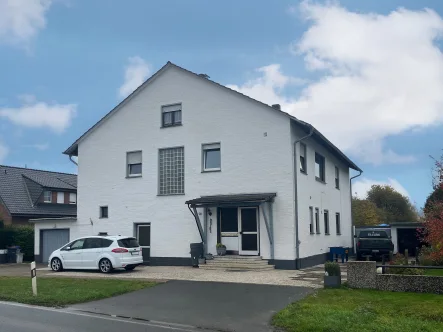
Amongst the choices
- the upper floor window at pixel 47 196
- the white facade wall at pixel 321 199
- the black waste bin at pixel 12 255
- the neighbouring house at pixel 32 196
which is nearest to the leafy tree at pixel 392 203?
the white facade wall at pixel 321 199

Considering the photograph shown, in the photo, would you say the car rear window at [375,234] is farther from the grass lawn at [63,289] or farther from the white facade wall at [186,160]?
the grass lawn at [63,289]

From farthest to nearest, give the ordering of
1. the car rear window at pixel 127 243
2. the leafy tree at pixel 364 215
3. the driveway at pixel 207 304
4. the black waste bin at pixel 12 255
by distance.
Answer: the leafy tree at pixel 364 215 → the black waste bin at pixel 12 255 → the car rear window at pixel 127 243 → the driveway at pixel 207 304

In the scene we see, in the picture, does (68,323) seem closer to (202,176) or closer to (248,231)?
(248,231)

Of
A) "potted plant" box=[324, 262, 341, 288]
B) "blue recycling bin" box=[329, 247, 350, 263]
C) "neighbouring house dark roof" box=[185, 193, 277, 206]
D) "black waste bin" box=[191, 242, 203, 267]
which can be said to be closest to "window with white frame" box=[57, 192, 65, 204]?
"neighbouring house dark roof" box=[185, 193, 277, 206]

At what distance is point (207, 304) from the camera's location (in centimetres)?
1133

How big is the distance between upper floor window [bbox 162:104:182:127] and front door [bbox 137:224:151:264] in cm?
508

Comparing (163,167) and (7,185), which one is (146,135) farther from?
(7,185)

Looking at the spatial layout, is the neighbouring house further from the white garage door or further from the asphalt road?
the asphalt road

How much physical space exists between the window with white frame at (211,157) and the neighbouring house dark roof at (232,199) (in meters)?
1.51

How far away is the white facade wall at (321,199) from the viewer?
66.9ft

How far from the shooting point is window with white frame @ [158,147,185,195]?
22.0m

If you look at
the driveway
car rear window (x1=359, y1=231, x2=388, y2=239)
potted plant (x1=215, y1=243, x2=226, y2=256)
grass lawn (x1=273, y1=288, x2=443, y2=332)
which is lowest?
the driveway

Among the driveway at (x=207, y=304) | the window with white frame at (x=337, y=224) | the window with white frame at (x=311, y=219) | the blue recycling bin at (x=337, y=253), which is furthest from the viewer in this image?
the window with white frame at (x=337, y=224)

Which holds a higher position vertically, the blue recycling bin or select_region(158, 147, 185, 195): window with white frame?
select_region(158, 147, 185, 195): window with white frame
